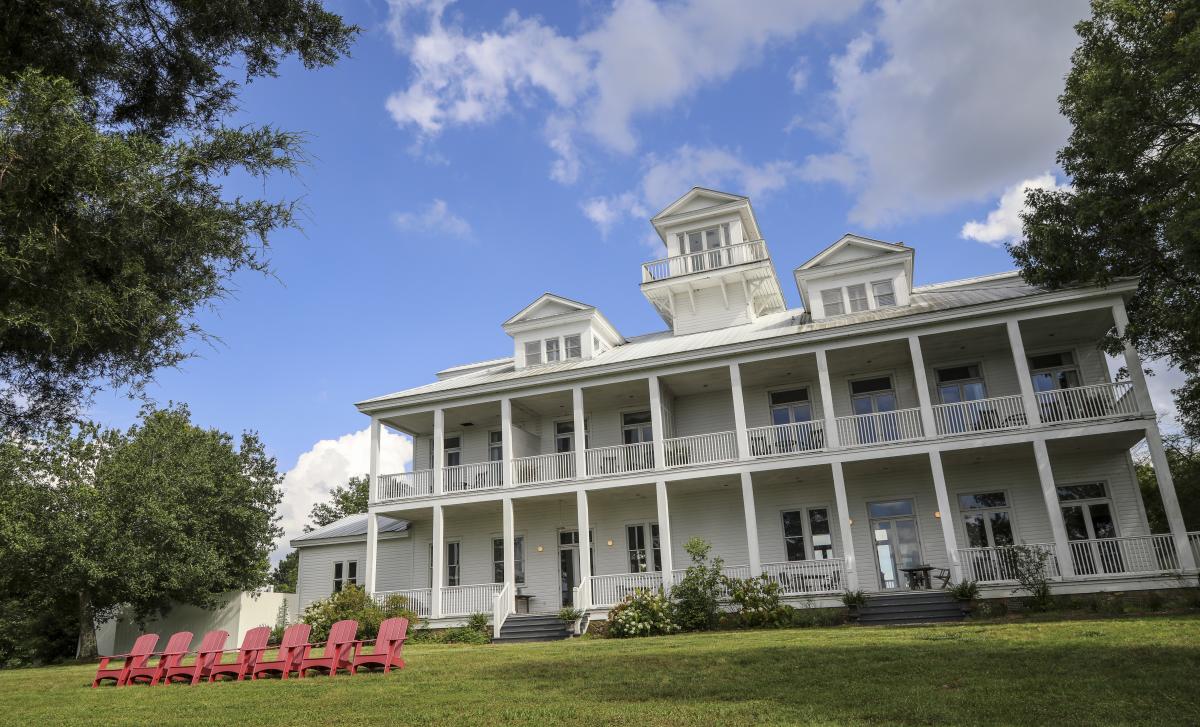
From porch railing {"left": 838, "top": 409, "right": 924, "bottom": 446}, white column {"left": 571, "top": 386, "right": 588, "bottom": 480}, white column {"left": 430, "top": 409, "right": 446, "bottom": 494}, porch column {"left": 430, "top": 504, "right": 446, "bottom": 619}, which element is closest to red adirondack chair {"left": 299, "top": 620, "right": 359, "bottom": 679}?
porch column {"left": 430, "top": 504, "right": 446, "bottom": 619}

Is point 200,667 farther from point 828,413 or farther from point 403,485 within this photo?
point 828,413

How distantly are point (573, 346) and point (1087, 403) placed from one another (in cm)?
1432

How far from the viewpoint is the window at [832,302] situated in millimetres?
22266

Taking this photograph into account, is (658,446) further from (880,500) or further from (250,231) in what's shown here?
(250,231)

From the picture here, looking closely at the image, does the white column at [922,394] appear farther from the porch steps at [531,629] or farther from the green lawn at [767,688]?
the porch steps at [531,629]

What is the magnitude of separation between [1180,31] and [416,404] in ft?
65.4

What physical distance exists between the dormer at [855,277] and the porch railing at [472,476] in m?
10.5

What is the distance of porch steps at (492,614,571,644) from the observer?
62.7 feet

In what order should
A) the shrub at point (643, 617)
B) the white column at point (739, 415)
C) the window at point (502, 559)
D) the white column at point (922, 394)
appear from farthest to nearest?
the window at point (502, 559) → the white column at point (739, 415) → the white column at point (922, 394) → the shrub at point (643, 617)

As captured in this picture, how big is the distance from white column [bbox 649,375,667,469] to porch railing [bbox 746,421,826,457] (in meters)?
2.33

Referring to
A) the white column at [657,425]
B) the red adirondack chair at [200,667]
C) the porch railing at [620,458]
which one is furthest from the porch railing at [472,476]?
the red adirondack chair at [200,667]

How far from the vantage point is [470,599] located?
70.1 ft

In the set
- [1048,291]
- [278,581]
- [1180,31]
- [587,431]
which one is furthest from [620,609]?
[278,581]

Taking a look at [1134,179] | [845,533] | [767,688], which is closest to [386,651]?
[767,688]
